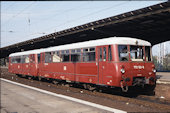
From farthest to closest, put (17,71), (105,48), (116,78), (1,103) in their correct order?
(17,71) < (105,48) < (116,78) < (1,103)

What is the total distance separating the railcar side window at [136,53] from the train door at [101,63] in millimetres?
1511

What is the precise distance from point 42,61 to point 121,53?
1082 centimetres

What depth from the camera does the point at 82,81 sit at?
13711 mm

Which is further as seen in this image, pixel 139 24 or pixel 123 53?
pixel 139 24

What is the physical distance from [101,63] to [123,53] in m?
1.42

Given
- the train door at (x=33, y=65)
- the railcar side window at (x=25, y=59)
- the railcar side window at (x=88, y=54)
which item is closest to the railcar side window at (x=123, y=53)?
the railcar side window at (x=88, y=54)

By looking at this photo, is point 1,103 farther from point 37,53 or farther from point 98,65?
point 37,53

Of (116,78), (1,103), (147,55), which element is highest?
(147,55)

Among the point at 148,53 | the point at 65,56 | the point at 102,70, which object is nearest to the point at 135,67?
the point at 148,53

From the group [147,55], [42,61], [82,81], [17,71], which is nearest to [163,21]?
[147,55]

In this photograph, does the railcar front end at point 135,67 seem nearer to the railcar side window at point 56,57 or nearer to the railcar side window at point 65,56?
the railcar side window at point 65,56

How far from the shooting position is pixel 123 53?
11.3m

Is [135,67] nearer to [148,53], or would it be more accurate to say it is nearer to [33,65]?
[148,53]

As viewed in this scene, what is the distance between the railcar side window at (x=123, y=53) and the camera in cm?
1114
